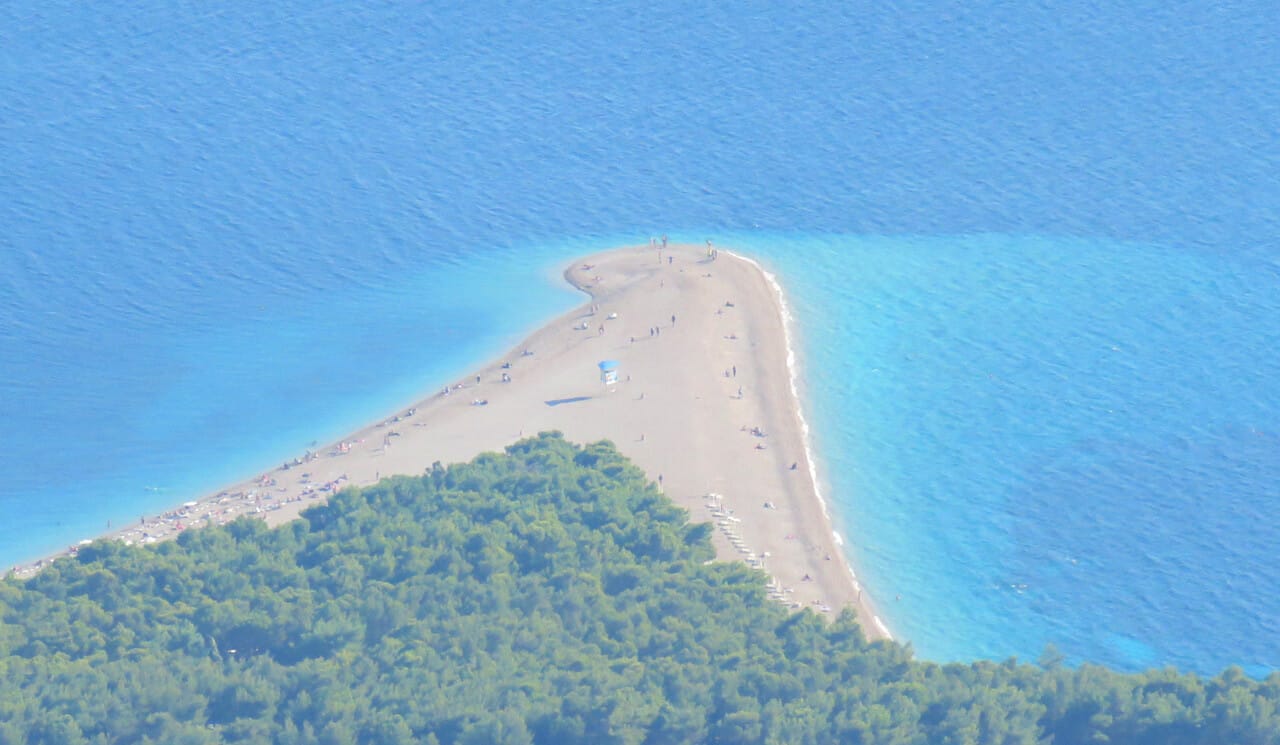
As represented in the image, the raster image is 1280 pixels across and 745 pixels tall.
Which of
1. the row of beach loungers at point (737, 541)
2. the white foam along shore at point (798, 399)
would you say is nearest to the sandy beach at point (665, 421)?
the row of beach loungers at point (737, 541)

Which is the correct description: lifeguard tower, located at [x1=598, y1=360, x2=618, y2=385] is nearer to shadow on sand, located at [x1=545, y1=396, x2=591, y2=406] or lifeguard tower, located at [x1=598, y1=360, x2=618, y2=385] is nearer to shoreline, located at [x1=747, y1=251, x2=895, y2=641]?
shadow on sand, located at [x1=545, y1=396, x2=591, y2=406]

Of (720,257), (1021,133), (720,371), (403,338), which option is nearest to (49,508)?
(403,338)

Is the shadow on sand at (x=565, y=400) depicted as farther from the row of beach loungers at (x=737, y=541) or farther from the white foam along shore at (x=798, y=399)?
the row of beach loungers at (x=737, y=541)

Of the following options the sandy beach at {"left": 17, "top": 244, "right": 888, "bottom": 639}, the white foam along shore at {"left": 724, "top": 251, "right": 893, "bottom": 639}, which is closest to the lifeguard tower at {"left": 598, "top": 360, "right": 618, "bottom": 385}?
the sandy beach at {"left": 17, "top": 244, "right": 888, "bottom": 639}

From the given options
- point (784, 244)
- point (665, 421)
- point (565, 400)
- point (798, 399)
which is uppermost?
point (784, 244)

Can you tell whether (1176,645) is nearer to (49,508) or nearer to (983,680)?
(983,680)

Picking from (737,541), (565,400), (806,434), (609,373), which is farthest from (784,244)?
(737,541)

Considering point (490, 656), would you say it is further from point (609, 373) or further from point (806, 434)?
point (609, 373)
